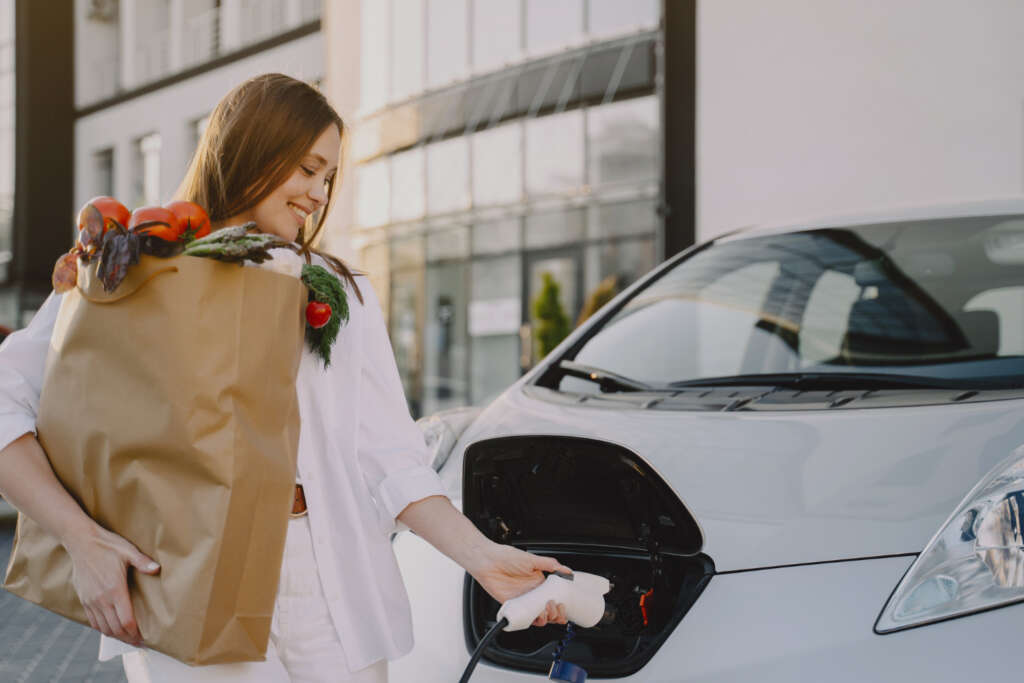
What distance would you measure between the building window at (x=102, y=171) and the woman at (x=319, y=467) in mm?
27536

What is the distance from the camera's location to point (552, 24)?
15.1m

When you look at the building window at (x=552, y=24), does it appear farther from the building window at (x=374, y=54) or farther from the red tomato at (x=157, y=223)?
the red tomato at (x=157, y=223)

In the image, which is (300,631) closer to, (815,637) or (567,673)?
(567,673)

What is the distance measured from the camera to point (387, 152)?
1811 centimetres

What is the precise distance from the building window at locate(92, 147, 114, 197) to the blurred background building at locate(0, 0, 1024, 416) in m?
0.91

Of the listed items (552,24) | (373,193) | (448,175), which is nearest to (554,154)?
(552,24)

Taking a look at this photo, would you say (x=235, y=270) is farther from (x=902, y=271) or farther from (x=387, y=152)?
(x=387, y=152)

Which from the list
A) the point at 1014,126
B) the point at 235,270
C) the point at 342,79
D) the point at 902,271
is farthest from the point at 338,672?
the point at 342,79

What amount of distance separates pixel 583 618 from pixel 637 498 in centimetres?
44

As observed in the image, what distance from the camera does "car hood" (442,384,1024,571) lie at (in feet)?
5.82

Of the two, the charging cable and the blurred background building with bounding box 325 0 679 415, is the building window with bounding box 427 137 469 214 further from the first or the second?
the charging cable

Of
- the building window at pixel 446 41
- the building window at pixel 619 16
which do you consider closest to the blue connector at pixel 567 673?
the building window at pixel 619 16

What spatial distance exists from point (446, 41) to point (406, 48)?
1.16 m

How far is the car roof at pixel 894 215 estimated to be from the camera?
9.49ft
